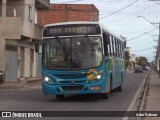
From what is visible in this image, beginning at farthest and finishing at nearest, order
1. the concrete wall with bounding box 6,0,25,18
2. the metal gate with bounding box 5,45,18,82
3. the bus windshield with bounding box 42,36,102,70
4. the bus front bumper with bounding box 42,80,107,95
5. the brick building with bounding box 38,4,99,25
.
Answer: the brick building with bounding box 38,4,99,25 < the concrete wall with bounding box 6,0,25,18 < the metal gate with bounding box 5,45,18,82 < the bus windshield with bounding box 42,36,102,70 < the bus front bumper with bounding box 42,80,107,95

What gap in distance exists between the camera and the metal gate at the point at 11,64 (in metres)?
35.4

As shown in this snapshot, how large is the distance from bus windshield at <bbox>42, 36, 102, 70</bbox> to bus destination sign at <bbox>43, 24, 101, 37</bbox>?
219 mm

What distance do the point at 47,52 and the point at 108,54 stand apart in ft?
9.44

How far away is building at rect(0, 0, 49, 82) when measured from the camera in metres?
33.7

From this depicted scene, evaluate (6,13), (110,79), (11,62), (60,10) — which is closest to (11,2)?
(6,13)

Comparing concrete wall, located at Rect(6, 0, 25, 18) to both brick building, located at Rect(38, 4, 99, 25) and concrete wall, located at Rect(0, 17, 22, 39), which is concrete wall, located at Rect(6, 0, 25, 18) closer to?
concrete wall, located at Rect(0, 17, 22, 39)

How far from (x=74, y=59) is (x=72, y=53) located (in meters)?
0.30

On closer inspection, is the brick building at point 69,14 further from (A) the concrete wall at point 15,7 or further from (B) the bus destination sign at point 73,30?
(B) the bus destination sign at point 73,30

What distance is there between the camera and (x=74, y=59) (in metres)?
17.9

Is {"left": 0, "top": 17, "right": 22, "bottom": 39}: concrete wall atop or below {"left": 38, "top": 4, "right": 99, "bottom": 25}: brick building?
below

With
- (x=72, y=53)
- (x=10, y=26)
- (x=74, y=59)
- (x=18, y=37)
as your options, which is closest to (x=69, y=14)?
(x=10, y=26)

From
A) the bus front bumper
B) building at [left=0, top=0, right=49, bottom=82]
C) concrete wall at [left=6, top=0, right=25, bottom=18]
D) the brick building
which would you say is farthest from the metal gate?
the brick building

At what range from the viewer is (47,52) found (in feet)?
59.8

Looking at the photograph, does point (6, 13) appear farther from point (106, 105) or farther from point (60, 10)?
point (60, 10)
